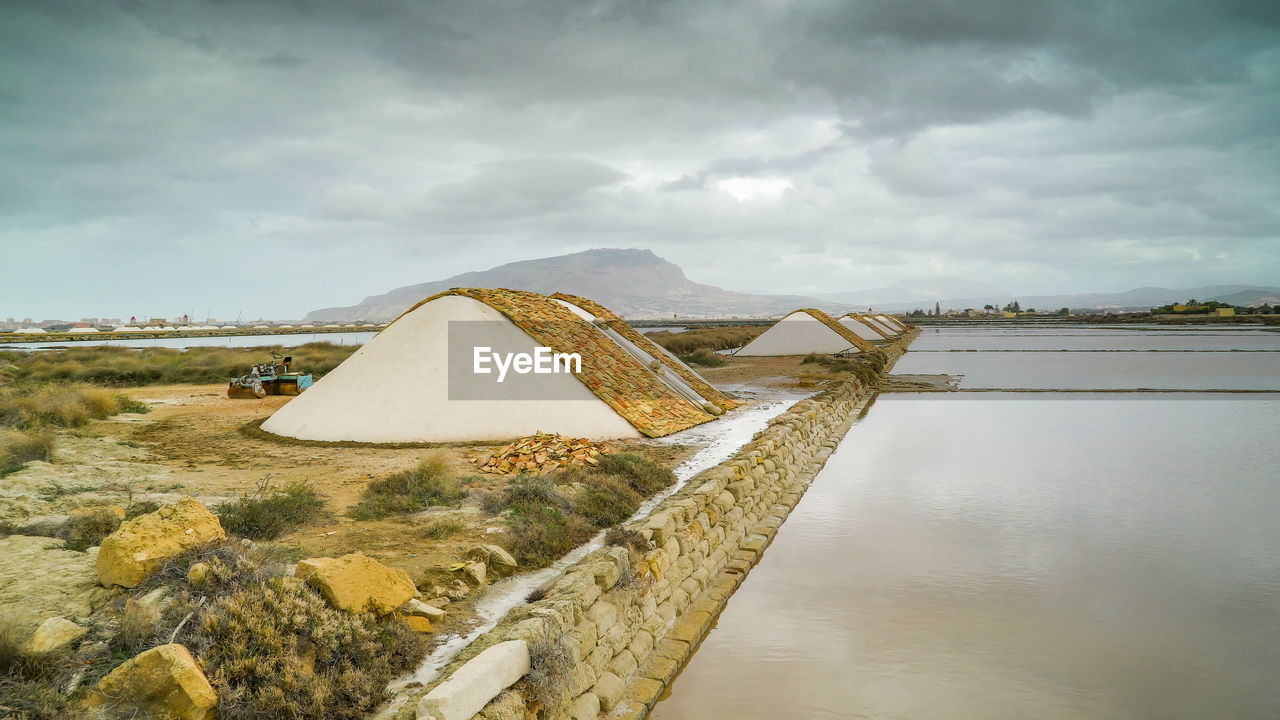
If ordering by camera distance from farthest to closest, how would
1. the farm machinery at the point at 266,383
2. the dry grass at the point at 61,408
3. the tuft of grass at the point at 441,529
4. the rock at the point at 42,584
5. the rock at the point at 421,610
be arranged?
Result: the farm machinery at the point at 266,383 → the dry grass at the point at 61,408 → the tuft of grass at the point at 441,529 → the rock at the point at 421,610 → the rock at the point at 42,584

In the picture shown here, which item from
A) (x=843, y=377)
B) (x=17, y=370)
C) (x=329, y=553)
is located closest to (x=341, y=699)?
(x=329, y=553)

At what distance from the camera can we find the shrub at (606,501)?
700 cm

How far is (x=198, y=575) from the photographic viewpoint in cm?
389

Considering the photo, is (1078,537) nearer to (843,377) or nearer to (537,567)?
(537,567)

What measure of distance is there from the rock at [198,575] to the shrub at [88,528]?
5.65ft

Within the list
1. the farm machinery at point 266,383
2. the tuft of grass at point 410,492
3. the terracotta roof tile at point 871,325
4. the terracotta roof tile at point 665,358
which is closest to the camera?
the tuft of grass at point 410,492

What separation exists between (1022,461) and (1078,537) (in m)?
4.65

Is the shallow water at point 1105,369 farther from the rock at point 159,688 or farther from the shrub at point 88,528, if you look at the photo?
the rock at point 159,688

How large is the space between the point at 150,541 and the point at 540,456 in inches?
207

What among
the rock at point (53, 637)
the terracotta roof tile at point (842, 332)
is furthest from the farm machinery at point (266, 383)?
the terracotta roof tile at point (842, 332)

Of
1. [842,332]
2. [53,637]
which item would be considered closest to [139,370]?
[53,637]

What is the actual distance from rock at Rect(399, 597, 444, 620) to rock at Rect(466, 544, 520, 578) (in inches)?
36.0

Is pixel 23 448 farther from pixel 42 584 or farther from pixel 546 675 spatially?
pixel 546 675

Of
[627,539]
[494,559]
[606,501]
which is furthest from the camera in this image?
[606,501]
